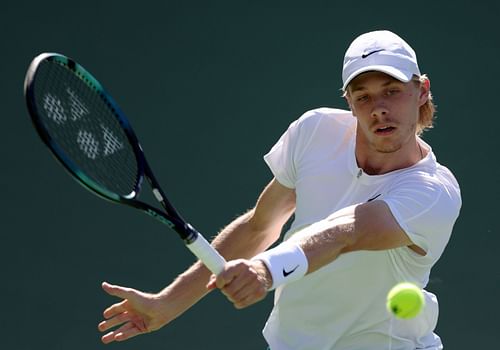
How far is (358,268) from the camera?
11.6 ft

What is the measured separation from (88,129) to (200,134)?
7.58 feet

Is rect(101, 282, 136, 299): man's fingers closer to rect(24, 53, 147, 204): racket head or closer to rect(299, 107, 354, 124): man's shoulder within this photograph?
rect(24, 53, 147, 204): racket head

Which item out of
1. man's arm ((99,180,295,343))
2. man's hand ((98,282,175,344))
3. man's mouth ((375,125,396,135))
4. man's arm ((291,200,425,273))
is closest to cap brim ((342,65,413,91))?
man's mouth ((375,125,396,135))

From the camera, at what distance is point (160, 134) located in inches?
235

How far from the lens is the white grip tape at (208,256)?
120 inches

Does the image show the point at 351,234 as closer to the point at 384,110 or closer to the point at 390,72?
the point at 384,110

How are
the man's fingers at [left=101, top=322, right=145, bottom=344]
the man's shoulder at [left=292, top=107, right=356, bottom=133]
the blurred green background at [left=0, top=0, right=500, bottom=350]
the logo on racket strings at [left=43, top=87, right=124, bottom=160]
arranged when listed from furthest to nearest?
1. the blurred green background at [left=0, top=0, right=500, bottom=350]
2. the man's shoulder at [left=292, top=107, right=356, bottom=133]
3. the man's fingers at [left=101, top=322, right=145, bottom=344]
4. the logo on racket strings at [left=43, top=87, right=124, bottom=160]

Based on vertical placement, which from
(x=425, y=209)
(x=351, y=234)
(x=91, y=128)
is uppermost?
(x=91, y=128)

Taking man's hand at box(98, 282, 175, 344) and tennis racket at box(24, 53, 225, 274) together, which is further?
man's hand at box(98, 282, 175, 344)

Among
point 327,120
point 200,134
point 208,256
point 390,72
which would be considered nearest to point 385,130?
point 390,72

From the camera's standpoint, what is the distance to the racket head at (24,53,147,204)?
347 cm

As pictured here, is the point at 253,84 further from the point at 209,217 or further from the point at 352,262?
the point at 352,262

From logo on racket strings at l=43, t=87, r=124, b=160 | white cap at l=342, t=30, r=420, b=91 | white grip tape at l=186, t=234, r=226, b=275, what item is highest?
logo on racket strings at l=43, t=87, r=124, b=160

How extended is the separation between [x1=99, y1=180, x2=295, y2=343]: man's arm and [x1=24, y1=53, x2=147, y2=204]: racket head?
0.40 meters
